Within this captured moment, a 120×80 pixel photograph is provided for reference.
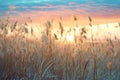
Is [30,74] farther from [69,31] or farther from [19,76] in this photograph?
[69,31]

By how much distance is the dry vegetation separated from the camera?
3.30m

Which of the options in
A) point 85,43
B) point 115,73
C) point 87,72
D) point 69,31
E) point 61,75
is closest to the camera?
point 61,75

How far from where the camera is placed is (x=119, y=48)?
15.1 ft

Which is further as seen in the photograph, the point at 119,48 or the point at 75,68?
the point at 119,48

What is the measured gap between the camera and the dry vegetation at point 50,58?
3299 mm

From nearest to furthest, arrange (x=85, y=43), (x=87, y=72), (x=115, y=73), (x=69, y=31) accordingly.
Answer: (x=87, y=72)
(x=115, y=73)
(x=69, y=31)
(x=85, y=43)

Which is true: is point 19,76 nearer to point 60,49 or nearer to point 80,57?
point 80,57

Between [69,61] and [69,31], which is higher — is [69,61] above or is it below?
below

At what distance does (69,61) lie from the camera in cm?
361

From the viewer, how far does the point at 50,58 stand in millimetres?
3729

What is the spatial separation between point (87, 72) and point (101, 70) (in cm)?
44

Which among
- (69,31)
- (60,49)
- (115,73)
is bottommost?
(115,73)

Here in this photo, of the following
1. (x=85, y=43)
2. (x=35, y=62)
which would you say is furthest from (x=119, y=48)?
(x=35, y=62)

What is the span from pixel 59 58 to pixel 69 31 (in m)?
0.49
